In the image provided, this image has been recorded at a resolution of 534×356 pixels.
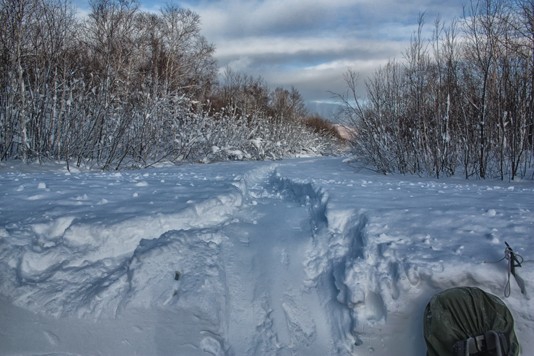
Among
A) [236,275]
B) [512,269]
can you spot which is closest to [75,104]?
[236,275]

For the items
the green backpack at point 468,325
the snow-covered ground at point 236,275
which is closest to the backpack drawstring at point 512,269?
the snow-covered ground at point 236,275

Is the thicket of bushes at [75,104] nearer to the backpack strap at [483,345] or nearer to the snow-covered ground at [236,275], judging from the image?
the snow-covered ground at [236,275]

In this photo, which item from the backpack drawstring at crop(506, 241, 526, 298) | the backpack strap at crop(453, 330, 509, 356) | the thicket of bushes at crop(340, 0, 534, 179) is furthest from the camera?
the thicket of bushes at crop(340, 0, 534, 179)

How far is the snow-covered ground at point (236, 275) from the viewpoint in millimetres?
2732

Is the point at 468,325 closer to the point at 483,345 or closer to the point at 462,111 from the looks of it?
the point at 483,345

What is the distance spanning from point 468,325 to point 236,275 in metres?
2.02

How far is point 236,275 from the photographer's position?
364 cm

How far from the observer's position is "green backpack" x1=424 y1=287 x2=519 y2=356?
222cm

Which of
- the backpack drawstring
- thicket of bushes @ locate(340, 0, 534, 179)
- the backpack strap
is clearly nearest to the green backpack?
the backpack strap

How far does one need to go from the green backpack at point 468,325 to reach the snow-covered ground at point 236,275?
0.95 ft

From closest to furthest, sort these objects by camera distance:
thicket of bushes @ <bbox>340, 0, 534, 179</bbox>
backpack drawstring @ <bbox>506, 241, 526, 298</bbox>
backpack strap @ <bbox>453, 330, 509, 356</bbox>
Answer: backpack strap @ <bbox>453, 330, 509, 356</bbox> → backpack drawstring @ <bbox>506, 241, 526, 298</bbox> → thicket of bushes @ <bbox>340, 0, 534, 179</bbox>

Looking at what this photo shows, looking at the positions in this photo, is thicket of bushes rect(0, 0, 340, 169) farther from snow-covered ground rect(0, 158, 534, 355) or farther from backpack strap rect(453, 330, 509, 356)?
backpack strap rect(453, 330, 509, 356)

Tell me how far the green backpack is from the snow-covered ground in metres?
0.29

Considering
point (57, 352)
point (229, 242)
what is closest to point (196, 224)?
point (229, 242)
